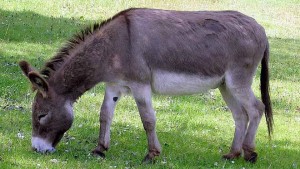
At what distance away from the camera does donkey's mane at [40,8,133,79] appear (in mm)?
8188

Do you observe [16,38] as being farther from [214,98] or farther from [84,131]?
[84,131]

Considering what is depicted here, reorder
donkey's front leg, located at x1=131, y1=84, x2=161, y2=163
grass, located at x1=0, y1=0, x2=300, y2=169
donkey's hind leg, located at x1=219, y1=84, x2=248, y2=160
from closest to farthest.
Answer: donkey's front leg, located at x1=131, y1=84, x2=161, y2=163, grass, located at x1=0, y1=0, x2=300, y2=169, donkey's hind leg, located at x1=219, y1=84, x2=248, y2=160

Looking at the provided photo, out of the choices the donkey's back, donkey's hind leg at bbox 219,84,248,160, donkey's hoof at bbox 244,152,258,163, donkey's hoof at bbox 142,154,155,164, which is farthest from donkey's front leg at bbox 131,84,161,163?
donkey's hoof at bbox 244,152,258,163

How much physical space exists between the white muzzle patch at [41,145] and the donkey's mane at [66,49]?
32.1 inches

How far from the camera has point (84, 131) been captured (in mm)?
9344

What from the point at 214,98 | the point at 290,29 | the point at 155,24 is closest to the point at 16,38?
the point at 214,98

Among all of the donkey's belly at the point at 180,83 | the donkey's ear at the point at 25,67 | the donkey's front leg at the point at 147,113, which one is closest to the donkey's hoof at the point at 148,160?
the donkey's front leg at the point at 147,113

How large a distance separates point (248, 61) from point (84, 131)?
8.65ft

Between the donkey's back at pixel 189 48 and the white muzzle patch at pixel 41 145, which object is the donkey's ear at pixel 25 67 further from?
A: the donkey's back at pixel 189 48

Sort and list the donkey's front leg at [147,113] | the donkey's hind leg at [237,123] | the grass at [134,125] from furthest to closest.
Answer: the donkey's hind leg at [237,123], the grass at [134,125], the donkey's front leg at [147,113]

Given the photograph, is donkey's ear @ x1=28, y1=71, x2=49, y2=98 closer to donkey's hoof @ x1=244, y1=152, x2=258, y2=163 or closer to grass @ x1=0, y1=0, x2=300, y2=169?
grass @ x1=0, y1=0, x2=300, y2=169

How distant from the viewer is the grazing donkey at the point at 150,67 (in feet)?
26.0

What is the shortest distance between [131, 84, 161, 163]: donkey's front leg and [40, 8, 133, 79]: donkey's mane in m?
1.00

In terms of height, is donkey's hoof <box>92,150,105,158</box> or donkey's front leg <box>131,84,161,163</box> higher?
donkey's front leg <box>131,84,161,163</box>
